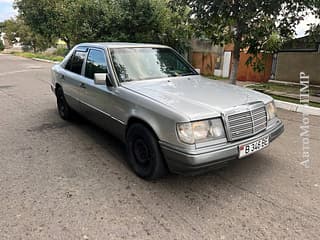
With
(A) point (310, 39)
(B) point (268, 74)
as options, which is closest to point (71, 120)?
(A) point (310, 39)

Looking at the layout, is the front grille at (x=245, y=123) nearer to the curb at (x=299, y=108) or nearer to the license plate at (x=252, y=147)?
the license plate at (x=252, y=147)

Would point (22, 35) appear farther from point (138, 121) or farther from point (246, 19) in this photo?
point (138, 121)

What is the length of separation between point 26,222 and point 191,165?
163 centimetres

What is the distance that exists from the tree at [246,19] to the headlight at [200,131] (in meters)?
5.12

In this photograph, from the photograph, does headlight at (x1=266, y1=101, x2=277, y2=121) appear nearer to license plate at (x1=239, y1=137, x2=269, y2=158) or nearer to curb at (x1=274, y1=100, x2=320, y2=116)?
license plate at (x1=239, y1=137, x2=269, y2=158)

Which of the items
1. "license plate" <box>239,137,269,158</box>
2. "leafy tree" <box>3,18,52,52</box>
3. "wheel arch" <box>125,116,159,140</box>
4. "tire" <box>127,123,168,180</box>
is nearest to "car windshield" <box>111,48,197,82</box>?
"wheel arch" <box>125,116,159,140</box>

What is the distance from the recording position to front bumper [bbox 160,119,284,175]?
2.56m

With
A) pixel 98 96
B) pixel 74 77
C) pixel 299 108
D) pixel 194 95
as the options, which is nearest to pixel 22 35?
pixel 74 77

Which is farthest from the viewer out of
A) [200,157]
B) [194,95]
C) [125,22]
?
[125,22]

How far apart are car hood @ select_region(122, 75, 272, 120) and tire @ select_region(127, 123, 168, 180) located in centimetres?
43

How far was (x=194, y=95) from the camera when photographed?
314 centimetres

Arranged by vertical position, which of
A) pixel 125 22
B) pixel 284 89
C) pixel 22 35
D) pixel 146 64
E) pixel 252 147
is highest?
pixel 22 35

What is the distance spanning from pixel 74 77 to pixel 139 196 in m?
2.75

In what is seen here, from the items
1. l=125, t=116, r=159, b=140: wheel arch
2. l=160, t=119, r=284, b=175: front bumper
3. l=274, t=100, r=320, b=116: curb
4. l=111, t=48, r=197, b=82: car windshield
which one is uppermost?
l=111, t=48, r=197, b=82: car windshield
